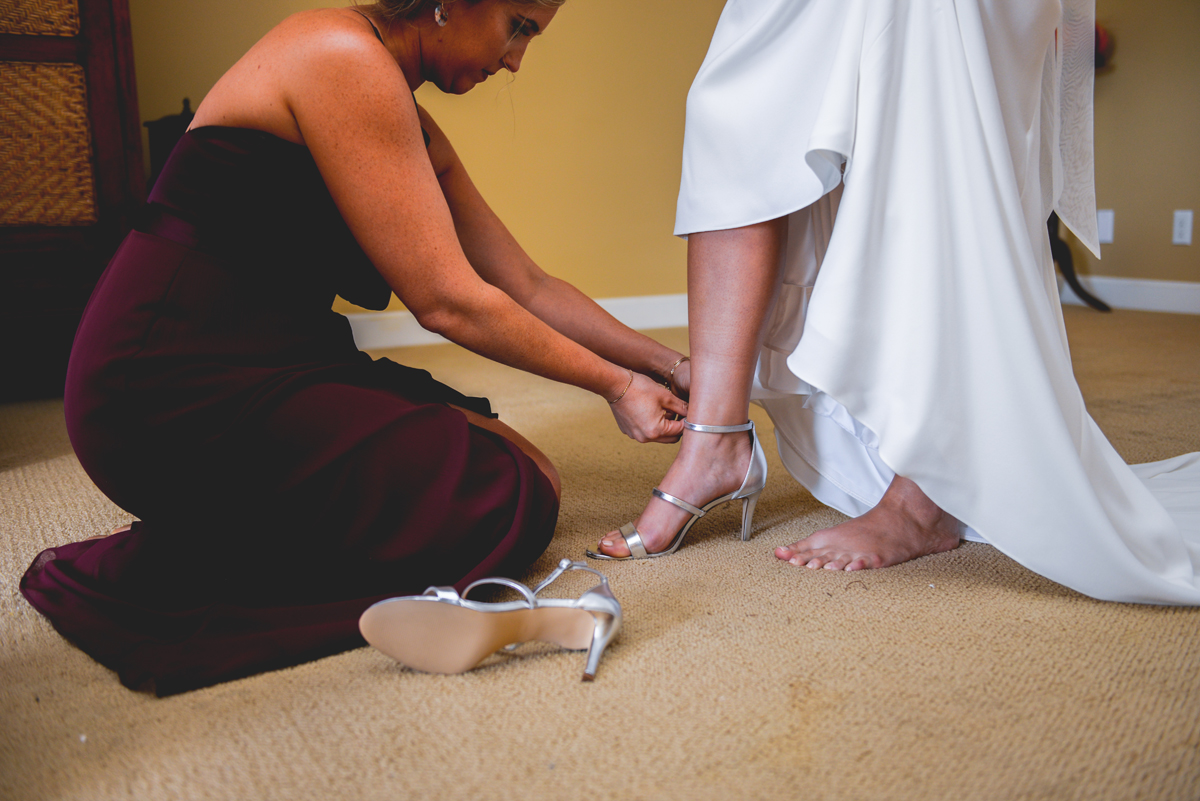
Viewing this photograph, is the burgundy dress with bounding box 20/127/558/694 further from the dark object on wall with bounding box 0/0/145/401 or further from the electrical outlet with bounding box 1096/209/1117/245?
the electrical outlet with bounding box 1096/209/1117/245

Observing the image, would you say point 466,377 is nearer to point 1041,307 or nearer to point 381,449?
point 381,449

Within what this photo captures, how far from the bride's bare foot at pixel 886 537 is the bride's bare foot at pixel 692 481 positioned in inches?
4.4

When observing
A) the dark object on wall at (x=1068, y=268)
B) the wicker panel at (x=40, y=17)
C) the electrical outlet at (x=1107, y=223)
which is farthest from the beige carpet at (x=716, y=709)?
the electrical outlet at (x=1107, y=223)

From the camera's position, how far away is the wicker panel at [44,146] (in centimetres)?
185

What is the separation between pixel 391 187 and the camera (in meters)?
0.90

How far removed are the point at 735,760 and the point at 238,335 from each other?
663 mm

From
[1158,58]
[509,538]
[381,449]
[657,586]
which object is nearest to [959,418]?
[657,586]

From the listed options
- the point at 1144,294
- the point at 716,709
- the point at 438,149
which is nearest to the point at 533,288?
the point at 438,149

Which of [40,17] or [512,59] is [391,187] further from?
[40,17]

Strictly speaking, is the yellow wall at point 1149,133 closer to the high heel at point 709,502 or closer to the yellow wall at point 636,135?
the yellow wall at point 636,135

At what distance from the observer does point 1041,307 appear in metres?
0.91

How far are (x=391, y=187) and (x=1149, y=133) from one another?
355cm

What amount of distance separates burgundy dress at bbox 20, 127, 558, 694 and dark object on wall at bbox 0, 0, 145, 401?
127 cm

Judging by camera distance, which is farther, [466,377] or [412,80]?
[466,377]
